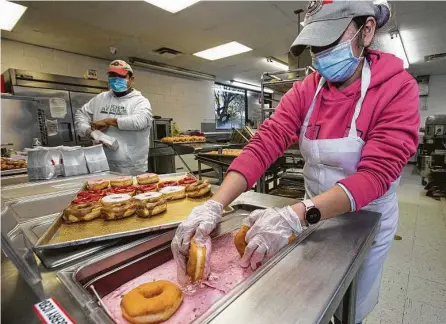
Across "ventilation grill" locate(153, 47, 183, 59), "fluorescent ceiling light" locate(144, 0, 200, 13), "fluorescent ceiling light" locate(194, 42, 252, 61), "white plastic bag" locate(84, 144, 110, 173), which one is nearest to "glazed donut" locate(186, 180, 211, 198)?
"white plastic bag" locate(84, 144, 110, 173)

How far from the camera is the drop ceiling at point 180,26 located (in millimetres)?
3721

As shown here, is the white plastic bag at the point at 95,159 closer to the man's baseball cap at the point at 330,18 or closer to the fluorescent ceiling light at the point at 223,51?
the man's baseball cap at the point at 330,18

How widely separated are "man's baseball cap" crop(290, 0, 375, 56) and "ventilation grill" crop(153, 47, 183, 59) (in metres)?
5.14

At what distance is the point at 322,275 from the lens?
2.10 feet

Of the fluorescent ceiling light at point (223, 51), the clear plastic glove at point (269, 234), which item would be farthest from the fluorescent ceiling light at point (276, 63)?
the clear plastic glove at point (269, 234)

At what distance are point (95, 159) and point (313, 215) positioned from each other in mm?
1969

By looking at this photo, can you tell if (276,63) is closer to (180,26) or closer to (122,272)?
(180,26)

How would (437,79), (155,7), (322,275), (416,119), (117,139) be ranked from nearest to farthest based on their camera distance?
(322,275) < (416,119) < (117,139) < (155,7) < (437,79)

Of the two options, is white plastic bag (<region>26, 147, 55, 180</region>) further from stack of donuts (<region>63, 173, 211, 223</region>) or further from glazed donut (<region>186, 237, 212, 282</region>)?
glazed donut (<region>186, 237, 212, 282</region>)

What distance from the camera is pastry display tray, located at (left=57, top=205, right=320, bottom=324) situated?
1.80ft

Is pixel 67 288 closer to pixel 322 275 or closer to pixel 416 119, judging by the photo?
pixel 322 275

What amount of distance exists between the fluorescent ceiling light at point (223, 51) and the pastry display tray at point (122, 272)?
5.31 metres

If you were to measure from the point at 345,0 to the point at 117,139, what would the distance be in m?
2.37

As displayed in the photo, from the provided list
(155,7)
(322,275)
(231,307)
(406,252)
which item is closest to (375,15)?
(322,275)
